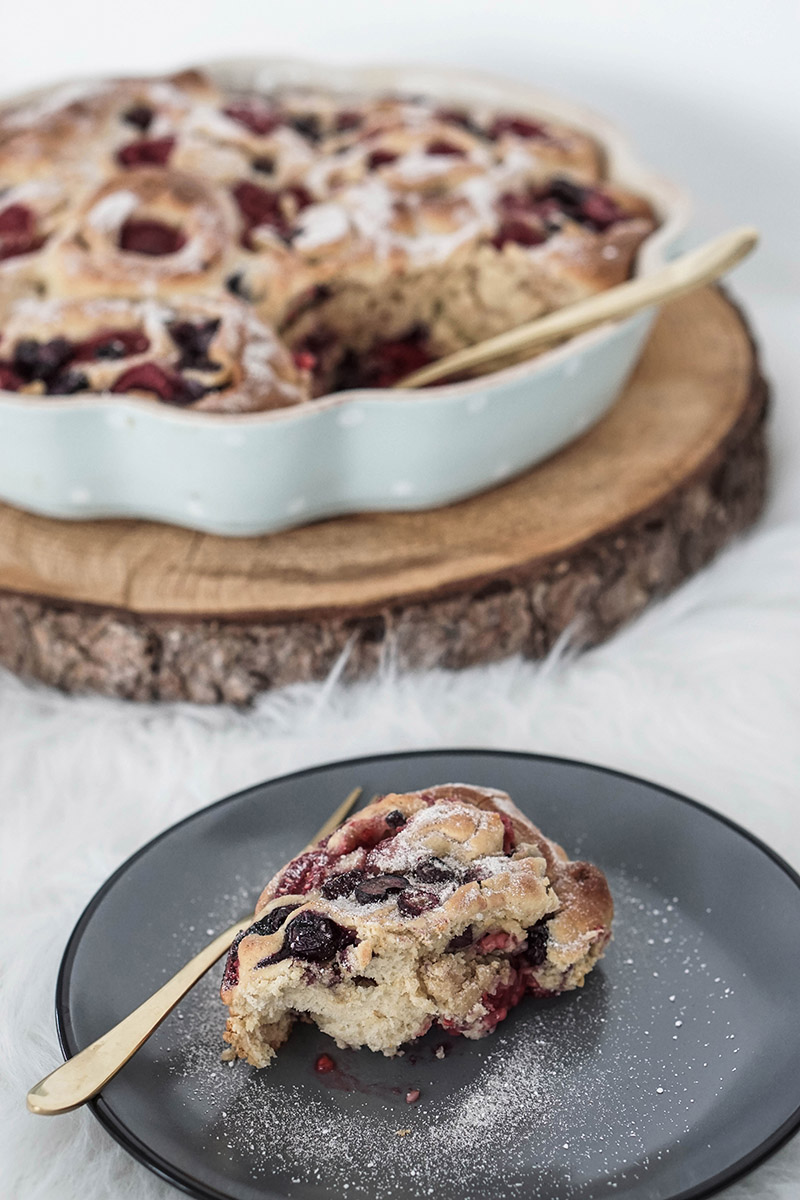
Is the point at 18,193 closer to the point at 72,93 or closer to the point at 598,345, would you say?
the point at 72,93

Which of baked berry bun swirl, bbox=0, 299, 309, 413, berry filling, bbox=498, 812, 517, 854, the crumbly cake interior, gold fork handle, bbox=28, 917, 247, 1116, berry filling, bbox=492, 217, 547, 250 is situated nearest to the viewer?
gold fork handle, bbox=28, 917, 247, 1116

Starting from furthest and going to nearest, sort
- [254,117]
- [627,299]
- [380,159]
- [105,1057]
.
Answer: [254,117]
[380,159]
[627,299]
[105,1057]

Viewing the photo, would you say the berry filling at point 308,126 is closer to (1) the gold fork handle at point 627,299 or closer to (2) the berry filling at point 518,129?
(2) the berry filling at point 518,129

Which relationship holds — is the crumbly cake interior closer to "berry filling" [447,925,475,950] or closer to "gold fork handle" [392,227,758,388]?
"gold fork handle" [392,227,758,388]

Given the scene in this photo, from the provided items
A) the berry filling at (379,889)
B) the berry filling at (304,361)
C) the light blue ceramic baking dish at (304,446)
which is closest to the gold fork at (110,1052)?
the berry filling at (379,889)

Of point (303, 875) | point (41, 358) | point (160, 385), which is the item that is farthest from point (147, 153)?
point (303, 875)

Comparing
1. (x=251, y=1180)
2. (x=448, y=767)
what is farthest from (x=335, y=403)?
(x=251, y=1180)

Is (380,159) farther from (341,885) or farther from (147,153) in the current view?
(341,885)

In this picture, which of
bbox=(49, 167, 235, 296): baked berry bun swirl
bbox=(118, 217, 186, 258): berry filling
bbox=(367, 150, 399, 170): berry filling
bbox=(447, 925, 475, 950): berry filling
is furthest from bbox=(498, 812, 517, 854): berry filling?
bbox=(367, 150, 399, 170): berry filling
